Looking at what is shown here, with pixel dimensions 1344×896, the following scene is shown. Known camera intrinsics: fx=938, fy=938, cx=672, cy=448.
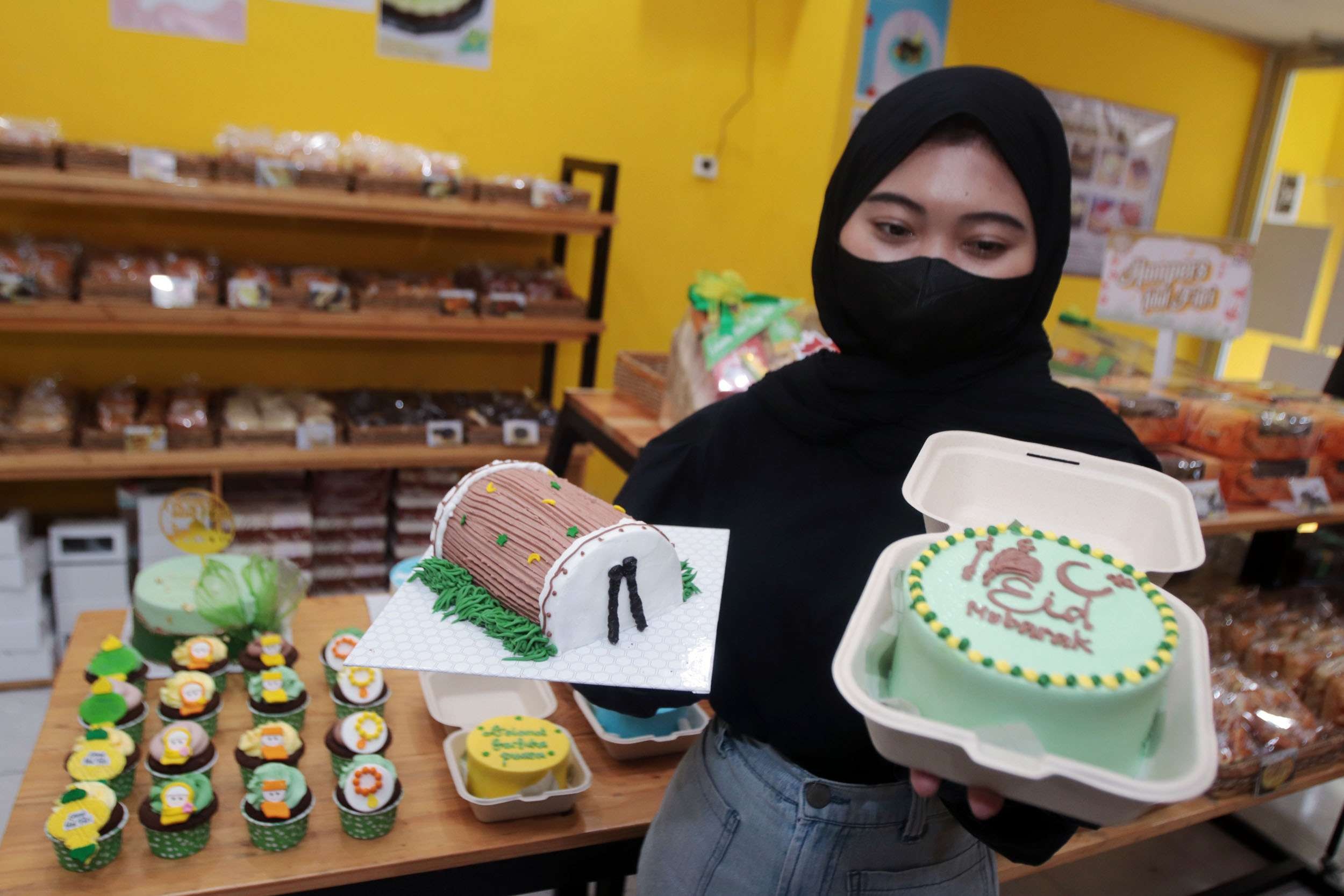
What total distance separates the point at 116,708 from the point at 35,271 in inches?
76.6

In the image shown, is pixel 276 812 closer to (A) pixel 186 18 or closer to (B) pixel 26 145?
(B) pixel 26 145

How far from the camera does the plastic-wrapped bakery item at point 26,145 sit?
9.07ft

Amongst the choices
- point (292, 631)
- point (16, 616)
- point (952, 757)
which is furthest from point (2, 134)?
point (952, 757)

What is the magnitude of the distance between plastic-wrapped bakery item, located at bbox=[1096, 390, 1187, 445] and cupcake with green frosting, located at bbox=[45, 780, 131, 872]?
2.20 metres

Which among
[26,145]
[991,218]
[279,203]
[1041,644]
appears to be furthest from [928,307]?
[26,145]

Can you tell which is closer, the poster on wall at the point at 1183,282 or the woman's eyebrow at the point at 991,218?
the woman's eyebrow at the point at 991,218

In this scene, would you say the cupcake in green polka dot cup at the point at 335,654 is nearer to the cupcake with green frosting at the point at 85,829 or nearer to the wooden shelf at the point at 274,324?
the cupcake with green frosting at the point at 85,829

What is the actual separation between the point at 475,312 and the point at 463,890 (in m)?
2.37

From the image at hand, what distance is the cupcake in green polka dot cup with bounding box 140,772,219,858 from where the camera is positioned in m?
1.34

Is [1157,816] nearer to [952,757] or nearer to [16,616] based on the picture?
[952,757]

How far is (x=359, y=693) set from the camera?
5.58 ft

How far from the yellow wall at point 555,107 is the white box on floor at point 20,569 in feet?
2.30

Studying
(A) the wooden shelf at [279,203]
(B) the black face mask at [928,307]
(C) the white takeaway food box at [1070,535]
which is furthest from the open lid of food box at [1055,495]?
(A) the wooden shelf at [279,203]

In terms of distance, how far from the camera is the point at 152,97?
3256 millimetres
